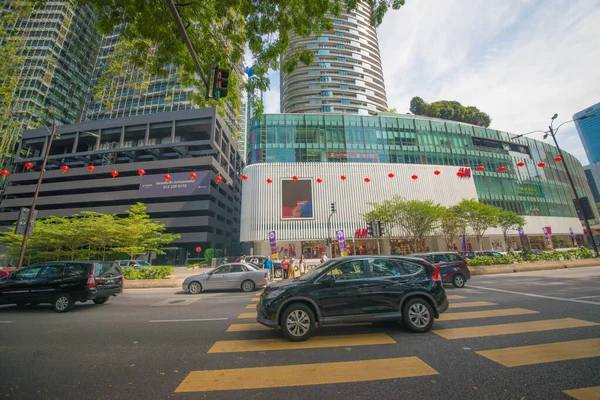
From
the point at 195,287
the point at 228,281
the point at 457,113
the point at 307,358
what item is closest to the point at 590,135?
the point at 457,113

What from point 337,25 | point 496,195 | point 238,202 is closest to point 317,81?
point 337,25

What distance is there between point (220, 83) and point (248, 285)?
949 cm

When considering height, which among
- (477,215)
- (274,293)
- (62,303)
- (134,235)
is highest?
(477,215)

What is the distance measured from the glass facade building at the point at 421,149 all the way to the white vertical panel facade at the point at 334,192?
2488 millimetres

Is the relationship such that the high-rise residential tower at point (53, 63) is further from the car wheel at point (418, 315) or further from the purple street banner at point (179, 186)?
the car wheel at point (418, 315)

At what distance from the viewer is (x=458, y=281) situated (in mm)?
11492

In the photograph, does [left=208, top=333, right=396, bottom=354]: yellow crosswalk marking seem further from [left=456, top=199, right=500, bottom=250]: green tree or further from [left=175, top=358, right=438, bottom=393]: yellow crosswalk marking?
[left=456, top=199, right=500, bottom=250]: green tree

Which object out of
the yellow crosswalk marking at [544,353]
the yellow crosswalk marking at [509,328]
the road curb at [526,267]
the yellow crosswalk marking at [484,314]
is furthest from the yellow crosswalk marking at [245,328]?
the road curb at [526,267]

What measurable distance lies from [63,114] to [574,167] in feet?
437

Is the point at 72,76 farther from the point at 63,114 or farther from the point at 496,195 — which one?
the point at 496,195

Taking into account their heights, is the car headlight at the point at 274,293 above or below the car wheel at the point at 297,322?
above

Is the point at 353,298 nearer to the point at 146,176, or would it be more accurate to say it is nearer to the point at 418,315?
the point at 418,315

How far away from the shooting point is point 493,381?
3084 mm

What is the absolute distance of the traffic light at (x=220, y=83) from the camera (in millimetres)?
6508
